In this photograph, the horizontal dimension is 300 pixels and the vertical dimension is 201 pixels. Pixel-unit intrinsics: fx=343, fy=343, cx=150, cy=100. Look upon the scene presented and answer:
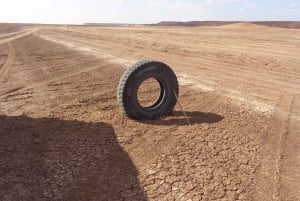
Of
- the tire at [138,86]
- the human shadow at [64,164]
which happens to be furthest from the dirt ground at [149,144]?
the tire at [138,86]

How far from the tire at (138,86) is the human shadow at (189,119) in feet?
0.50

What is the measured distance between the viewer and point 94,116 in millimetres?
6719

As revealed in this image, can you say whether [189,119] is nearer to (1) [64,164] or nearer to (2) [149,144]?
(2) [149,144]

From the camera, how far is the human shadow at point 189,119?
6.40 m

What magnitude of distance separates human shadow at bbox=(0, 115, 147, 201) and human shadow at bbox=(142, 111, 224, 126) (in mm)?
1114

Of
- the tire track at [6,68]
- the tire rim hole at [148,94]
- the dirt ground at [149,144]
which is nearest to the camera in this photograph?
the dirt ground at [149,144]

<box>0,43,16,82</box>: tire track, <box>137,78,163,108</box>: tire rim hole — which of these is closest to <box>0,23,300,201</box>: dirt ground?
<box>137,78,163,108</box>: tire rim hole

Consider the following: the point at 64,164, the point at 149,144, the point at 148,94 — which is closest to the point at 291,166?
the point at 149,144

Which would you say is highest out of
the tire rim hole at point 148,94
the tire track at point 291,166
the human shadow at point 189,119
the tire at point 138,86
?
the tire at point 138,86

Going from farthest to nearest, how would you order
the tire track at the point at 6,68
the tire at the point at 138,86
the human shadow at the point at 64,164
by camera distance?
the tire track at the point at 6,68, the tire at the point at 138,86, the human shadow at the point at 64,164

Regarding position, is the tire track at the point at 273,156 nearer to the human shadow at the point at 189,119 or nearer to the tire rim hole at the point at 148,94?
the human shadow at the point at 189,119

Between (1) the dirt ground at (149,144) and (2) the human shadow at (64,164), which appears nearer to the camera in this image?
(2) the human shadow at (64,164)

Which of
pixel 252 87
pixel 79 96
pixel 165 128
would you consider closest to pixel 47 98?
pixel 79 96

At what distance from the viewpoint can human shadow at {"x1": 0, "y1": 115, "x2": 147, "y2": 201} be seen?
4.06 metres
